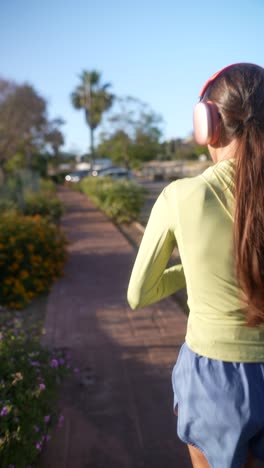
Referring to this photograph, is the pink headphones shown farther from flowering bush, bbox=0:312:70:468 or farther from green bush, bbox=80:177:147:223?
green bush, bbox=80:177:147:223

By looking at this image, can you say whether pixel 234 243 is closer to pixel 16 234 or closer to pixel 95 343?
pixel 95 343

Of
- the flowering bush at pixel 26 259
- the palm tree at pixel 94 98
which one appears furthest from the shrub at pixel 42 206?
the palm tree at pixel 94 98

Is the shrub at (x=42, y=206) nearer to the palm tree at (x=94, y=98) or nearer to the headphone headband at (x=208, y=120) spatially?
the headphone headband at (x=208, y=120)


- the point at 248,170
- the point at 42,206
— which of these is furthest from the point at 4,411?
the point at 42,206

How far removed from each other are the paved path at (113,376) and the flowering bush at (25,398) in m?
0.31

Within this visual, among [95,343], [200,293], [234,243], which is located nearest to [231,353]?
[200,293]

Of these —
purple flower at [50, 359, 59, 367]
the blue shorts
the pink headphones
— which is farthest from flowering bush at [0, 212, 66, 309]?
the pink headphones

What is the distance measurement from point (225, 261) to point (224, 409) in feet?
1.22

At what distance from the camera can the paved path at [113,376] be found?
252 centimetres

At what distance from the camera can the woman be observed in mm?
1081

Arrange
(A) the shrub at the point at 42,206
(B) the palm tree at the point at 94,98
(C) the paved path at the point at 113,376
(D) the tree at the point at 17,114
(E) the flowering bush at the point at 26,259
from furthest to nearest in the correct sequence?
(B) the palm tree at the point at 94,98, (D) the tree at the point at 17,114, (A) the shrub at the point at 42,206, (E) the flowering bush at the point at 26,259, (C) the paved path at the point at 113,376

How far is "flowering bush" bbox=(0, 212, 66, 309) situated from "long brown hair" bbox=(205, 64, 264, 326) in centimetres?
435

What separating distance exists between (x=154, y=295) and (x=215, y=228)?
0.35 meters

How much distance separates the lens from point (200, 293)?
116 cm
